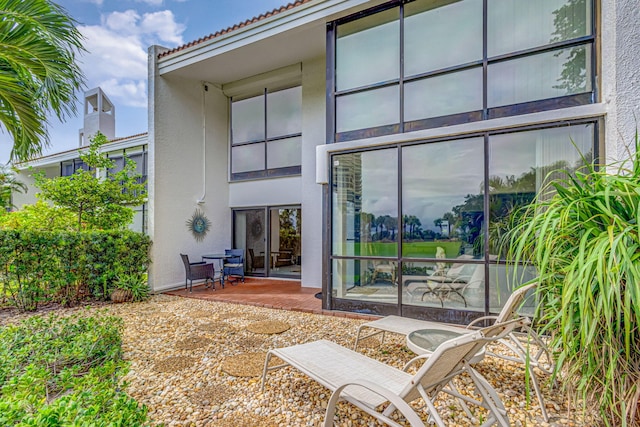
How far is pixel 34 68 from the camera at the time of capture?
16.9 ft

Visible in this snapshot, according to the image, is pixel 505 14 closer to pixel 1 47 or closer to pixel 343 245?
pixel 343 245

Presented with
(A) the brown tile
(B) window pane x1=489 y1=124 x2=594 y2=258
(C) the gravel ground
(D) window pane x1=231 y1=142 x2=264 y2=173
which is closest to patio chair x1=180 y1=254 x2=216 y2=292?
(A) the brown tile

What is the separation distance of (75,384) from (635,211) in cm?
470

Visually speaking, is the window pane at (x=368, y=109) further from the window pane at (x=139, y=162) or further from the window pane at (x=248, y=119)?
the window pane at (x=139, y=162)

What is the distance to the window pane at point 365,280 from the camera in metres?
6.18

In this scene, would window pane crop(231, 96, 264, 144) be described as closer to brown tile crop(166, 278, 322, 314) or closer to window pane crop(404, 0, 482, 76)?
brown tile crop(166, 278, 322, 314)

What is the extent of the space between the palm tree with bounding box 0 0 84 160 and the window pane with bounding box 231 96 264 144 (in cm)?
579

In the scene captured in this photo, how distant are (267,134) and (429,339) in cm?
878

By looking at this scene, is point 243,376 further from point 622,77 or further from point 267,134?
point 267,134

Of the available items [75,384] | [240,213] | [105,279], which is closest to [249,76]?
[240,213]

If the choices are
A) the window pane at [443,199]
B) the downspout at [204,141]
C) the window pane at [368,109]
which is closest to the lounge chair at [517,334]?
the window pane at [443,199]

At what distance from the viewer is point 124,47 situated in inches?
578

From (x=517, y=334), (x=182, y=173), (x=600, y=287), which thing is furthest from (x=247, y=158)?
(x=600, y=287)

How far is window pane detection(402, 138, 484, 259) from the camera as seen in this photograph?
18.4 ft
